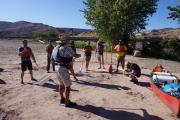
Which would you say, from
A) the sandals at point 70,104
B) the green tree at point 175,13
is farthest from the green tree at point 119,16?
the sandals at point 70,104

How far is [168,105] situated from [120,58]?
7.83 metres

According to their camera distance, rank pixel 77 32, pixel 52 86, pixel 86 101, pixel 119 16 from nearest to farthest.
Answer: pixel 86 101 < pixel 52 86 < pixel 119 16 < pixel 77 32

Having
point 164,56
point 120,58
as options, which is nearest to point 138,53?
point 164,56

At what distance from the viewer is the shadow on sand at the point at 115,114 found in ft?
32.9

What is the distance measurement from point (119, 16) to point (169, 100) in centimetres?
2403

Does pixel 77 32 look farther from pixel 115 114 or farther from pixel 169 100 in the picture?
pixel 115 114

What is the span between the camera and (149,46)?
114 ft

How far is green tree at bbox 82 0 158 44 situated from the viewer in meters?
34.1

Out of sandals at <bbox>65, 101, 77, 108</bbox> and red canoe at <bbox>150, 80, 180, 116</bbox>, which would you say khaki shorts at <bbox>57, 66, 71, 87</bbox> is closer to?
sandals at <bbox>65, 101, 77, 108</bbox>

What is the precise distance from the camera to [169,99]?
10914 millimetres

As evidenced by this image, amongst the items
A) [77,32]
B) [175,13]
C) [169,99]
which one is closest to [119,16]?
[175,13]

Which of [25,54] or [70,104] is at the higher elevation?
[25,54]

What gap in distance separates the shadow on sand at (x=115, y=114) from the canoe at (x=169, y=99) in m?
0.65

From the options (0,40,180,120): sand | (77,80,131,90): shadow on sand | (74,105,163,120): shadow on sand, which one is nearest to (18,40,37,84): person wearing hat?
(0,40,180,120): sand
